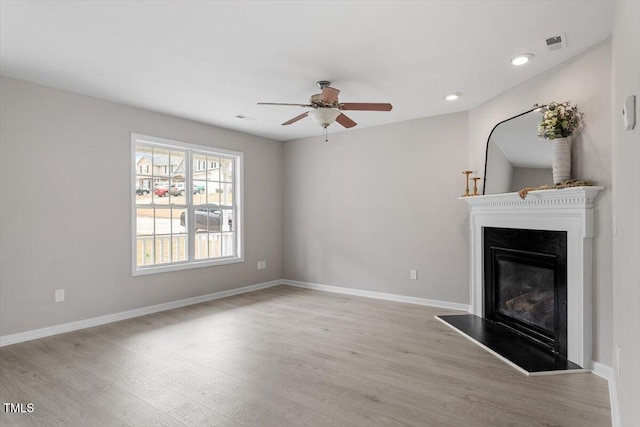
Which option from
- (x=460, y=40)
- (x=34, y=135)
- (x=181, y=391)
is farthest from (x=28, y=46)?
(x=460, y=40)

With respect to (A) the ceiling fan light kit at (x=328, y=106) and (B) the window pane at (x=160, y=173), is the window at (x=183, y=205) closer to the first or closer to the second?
(B) the window pane at (x=160, y=173)

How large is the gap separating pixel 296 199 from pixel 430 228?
2.52m

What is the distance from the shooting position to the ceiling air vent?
2737 mm

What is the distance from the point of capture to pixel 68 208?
3.88 metres

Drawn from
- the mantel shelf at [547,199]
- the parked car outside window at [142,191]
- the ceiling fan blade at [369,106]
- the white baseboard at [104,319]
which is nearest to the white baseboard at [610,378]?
the mantel shelf at [547,199]

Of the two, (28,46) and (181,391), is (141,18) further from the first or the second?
(181,391)

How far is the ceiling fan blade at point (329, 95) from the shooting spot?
3.37 meters

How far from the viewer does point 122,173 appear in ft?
14.3

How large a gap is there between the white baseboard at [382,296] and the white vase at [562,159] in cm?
212

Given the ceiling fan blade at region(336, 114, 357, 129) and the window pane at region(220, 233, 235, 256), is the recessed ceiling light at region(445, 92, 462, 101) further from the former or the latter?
the window pane at region(220, 233, 235, 256)

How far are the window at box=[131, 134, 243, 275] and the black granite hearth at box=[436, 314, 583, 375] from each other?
11.4ft

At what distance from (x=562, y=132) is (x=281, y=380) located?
3110mm

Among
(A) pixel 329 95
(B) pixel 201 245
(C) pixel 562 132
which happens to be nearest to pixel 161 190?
(B) pixel 201 245

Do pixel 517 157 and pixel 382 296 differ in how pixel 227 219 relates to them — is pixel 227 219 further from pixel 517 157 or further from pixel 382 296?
pixel 517 157
